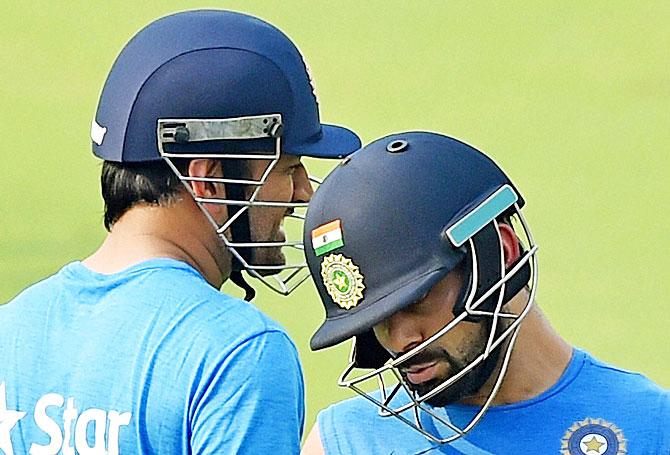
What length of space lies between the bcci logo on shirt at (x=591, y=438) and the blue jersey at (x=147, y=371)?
0.34 meters

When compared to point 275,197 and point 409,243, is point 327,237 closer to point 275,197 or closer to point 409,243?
point 409,243

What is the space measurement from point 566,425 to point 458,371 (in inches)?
6.6

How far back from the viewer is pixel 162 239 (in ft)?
5.76

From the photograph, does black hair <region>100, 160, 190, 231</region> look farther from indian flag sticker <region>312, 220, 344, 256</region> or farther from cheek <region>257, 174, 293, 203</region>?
indian flag sticker <region>312, 220, 344, 256</region>

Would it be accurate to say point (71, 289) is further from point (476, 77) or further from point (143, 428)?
point (476, 77)

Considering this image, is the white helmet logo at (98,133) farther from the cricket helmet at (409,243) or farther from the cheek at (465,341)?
the cheek at (465,341)

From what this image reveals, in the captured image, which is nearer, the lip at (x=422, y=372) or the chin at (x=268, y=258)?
the lip at (x=422, y=372)

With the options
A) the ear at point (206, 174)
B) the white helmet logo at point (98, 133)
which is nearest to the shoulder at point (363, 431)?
the ear at point (206, 174)

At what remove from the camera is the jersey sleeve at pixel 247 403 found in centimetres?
155

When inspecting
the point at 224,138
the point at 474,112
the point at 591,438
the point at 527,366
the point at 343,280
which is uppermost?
the point at 474,112

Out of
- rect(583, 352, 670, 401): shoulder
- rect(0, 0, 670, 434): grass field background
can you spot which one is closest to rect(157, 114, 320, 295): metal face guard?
rect(583, 352, 670, 401): shoulder

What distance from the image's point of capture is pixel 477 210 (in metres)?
1.61

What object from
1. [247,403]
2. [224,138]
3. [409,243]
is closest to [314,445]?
[247,403]

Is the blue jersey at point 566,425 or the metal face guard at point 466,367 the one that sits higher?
the metal face guard at point 466,367
